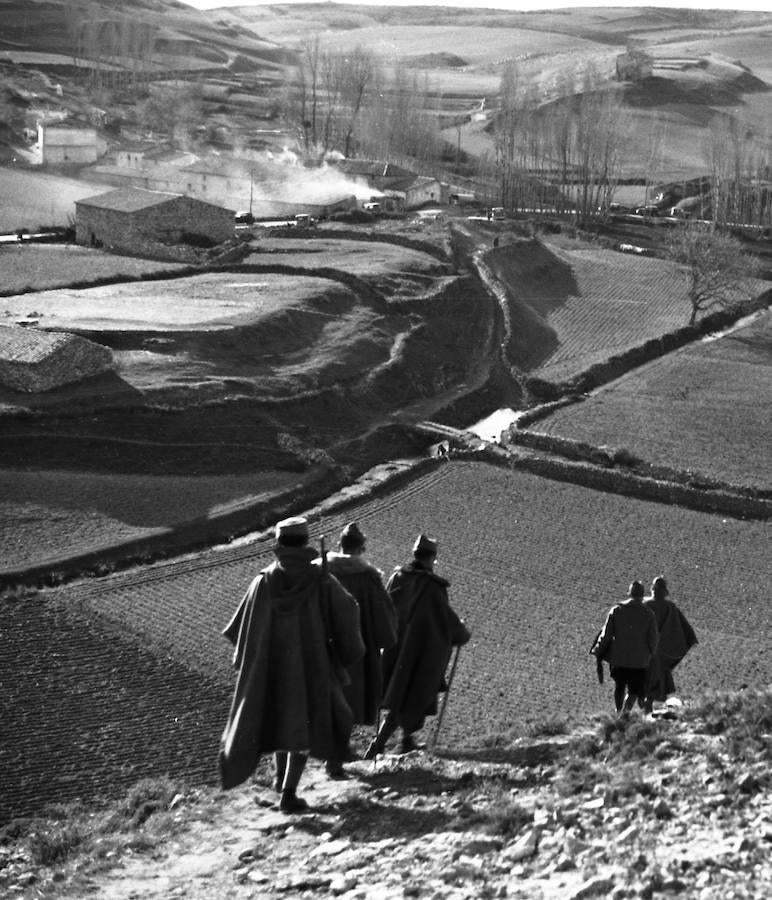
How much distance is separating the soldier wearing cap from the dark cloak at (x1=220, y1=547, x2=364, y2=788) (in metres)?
1.89

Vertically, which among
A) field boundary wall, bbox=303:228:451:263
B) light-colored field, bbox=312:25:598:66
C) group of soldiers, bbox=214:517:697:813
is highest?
light-colored field, bbox=312:25:598:66

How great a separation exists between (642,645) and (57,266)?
36026 millimetres

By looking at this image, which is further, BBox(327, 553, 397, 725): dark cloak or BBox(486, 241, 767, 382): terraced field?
BBox(486, 241, 767, 382): terraced field

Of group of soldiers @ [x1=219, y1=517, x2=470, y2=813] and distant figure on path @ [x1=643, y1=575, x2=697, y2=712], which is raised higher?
group of soldiers @ [x1=219, y1=517, x2=470, y2=813]

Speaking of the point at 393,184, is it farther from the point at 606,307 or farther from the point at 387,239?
the point at 606,307

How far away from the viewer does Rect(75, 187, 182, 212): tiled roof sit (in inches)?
1986

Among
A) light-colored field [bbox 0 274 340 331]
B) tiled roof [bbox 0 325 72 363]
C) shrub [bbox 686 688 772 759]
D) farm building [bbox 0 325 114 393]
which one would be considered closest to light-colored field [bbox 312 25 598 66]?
light-colored field [bbox 0 274 340 331]

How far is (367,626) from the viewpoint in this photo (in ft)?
30.1

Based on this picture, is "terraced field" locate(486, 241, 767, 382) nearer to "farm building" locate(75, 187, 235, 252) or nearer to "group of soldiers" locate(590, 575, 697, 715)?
"farm building" locate(75, 187, 235, 252)

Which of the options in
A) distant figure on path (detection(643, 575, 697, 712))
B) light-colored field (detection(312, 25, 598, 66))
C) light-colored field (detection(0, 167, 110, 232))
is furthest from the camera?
light-colored field (detection(312, 25, 598, 66))

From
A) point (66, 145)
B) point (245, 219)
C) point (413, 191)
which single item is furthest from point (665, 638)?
point (66, 145)

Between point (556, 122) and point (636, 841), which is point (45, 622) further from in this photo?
point (556, 122)

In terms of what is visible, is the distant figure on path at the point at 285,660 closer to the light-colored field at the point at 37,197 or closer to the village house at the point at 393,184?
the light-colored field at the point at 37,197

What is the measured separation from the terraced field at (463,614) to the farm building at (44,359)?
7417 mm
